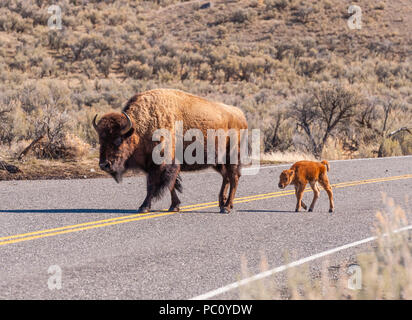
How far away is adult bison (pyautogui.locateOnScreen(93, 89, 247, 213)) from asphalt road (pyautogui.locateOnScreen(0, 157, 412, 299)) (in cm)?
58

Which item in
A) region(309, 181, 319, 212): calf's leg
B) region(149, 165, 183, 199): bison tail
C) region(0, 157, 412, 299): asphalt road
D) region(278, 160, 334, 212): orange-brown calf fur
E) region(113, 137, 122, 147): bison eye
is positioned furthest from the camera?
region(309, 181, 319, 212): calf's leg

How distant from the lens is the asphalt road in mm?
5719

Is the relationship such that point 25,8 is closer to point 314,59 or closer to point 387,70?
point 314,59

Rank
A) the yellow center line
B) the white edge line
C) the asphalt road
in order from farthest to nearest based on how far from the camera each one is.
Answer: the yellow center line
the asphalt road
the white edge line

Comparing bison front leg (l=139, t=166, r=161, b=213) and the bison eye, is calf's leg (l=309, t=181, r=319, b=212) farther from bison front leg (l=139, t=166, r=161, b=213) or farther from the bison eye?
the bison eye

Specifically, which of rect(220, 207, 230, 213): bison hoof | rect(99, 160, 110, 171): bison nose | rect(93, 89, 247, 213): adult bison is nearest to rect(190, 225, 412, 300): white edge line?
rect(220, 207, 230, 213): bison hoof

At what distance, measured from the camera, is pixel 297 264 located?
6.37 m

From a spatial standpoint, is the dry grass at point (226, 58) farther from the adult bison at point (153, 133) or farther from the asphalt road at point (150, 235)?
the adult bison at point (153, 133)

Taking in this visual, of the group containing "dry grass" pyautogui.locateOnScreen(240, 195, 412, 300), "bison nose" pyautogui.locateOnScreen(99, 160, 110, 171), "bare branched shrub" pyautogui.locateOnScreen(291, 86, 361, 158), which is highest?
"dry grass" pyautogui.locateOnScreen(240, 195, 412, 300)

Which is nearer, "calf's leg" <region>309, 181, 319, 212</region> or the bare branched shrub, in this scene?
"calf's leg" <region>309, 181, 319, 212</region>

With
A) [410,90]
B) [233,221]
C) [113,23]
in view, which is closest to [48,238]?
[233,221]

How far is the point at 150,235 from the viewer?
A: 25.9ft
